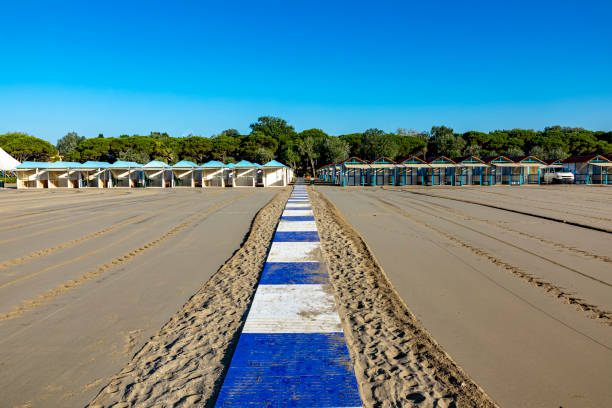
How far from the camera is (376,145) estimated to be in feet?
180

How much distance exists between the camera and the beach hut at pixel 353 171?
3441 centimetres

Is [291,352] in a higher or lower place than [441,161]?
lower

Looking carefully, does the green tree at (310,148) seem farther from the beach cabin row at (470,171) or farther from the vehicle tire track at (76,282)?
the vehicle tire track at (76,282)

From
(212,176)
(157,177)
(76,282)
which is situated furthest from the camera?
(157,177)

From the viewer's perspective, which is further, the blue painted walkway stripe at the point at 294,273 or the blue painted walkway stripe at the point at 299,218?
the blue painted walkway stripe at the point at 299,218

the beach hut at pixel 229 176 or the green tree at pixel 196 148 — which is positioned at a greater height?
the green tree at pixel 196 148

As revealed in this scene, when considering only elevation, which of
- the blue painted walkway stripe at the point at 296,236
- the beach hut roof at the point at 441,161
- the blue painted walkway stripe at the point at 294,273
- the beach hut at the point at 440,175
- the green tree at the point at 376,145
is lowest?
the blue painted walkway stripe at the point at 294,273

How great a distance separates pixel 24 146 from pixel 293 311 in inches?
2716

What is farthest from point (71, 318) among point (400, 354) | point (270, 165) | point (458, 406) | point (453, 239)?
point (270, 165)

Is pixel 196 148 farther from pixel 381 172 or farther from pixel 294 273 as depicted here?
pixel 294 273

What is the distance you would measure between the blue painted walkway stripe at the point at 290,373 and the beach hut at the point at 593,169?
45.7 metres

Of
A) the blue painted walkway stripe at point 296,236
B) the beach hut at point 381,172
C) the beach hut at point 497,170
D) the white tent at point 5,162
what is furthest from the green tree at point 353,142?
the blue painted walkway stripe at point 296,236

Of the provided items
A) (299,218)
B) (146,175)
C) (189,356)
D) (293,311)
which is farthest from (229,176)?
(189,356)

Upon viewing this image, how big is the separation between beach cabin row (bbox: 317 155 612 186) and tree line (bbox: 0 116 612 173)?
12.7 meters
